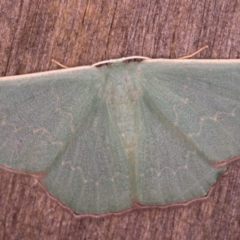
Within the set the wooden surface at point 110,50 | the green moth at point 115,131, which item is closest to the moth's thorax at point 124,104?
the green moth at point 115,131

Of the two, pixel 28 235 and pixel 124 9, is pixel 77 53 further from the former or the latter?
pixel 28 235

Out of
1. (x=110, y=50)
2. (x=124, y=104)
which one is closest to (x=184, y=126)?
(x=124, y=104)

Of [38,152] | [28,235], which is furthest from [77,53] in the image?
[28,235]

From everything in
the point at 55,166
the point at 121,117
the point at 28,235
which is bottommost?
the point at 28,235

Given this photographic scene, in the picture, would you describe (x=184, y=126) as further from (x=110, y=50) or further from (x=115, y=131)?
(x=110, y=50)

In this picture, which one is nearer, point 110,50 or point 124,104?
point 124,104

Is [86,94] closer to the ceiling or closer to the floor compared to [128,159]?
closer to the ceiling
